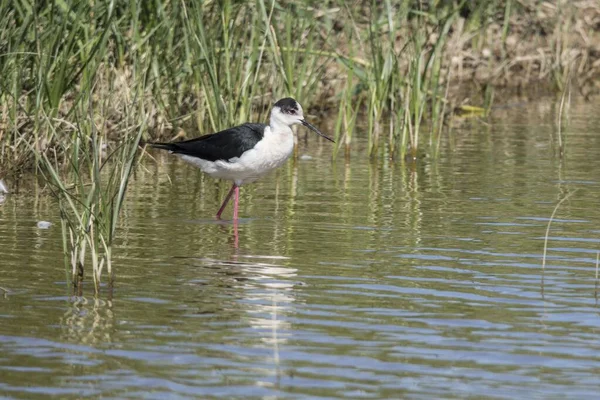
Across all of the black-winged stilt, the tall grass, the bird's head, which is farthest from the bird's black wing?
the tall grass

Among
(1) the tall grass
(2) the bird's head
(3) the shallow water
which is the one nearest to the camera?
(3) the shallow water

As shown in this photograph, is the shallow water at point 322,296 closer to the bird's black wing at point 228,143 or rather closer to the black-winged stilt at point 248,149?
the black-winged stilt at point 248,149

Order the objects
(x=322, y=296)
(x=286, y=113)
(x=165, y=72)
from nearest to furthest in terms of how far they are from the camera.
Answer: (x=322, y=296), (x=286, y=113), (x=165, y=72)

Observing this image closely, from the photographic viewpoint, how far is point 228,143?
923 centimetres

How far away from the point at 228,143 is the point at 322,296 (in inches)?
125

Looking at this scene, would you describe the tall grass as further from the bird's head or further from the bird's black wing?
the bird's head

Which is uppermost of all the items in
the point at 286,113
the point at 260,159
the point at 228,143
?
the point at 286,113

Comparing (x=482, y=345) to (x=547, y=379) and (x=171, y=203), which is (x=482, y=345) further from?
(x=171, y=203)

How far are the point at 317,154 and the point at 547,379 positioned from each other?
26.3 feet

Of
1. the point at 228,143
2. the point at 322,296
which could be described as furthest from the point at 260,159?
the point at 322,296

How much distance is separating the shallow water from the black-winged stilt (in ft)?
1.09

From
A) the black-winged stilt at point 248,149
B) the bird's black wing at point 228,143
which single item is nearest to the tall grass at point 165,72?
the bird's black wing at point 228,143

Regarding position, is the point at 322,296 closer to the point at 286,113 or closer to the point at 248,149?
the point at 248,149

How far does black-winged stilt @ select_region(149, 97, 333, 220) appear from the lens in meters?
9.17
